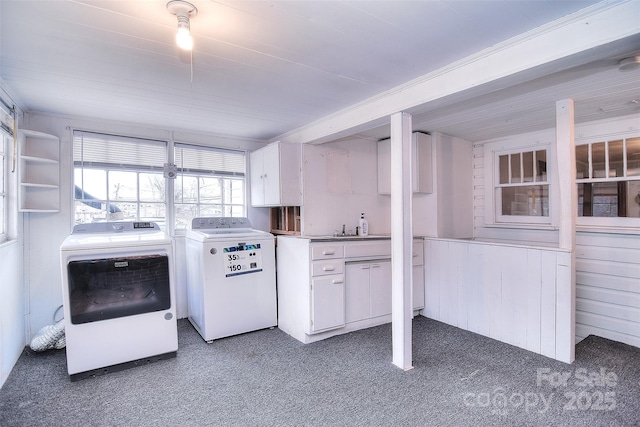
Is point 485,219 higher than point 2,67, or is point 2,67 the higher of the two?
point 2,67

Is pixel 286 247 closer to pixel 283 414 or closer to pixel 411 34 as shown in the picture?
pixel 283 414

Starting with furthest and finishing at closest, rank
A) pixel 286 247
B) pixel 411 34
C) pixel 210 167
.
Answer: pixel 210 167 < pixel 286 247 < pixel 411 34

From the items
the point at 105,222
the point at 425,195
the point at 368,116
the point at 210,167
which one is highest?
the point at 368,116

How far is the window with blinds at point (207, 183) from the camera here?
3898 mm

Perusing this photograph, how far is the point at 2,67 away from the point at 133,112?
1048 millimetres

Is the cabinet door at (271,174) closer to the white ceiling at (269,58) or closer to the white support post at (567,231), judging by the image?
the white ceiling at (269,58)

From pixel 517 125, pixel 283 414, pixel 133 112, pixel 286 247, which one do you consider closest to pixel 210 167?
pixel 133 112

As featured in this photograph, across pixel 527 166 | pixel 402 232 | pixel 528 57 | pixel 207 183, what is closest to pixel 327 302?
pixel 402 232

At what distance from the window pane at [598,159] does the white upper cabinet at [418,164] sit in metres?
1.61

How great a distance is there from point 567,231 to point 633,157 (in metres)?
1.36

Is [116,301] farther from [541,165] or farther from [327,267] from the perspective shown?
[541,165]

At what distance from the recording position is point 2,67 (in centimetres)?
217

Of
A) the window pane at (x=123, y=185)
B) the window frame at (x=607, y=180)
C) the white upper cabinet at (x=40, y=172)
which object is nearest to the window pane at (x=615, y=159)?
the window frame at (x=607, y=180)

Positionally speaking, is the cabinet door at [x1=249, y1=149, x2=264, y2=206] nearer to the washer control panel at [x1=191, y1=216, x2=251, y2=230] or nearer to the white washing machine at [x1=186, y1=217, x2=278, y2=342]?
the washer control panel at [x1=191, y1=216, x2=251, y2=230]
